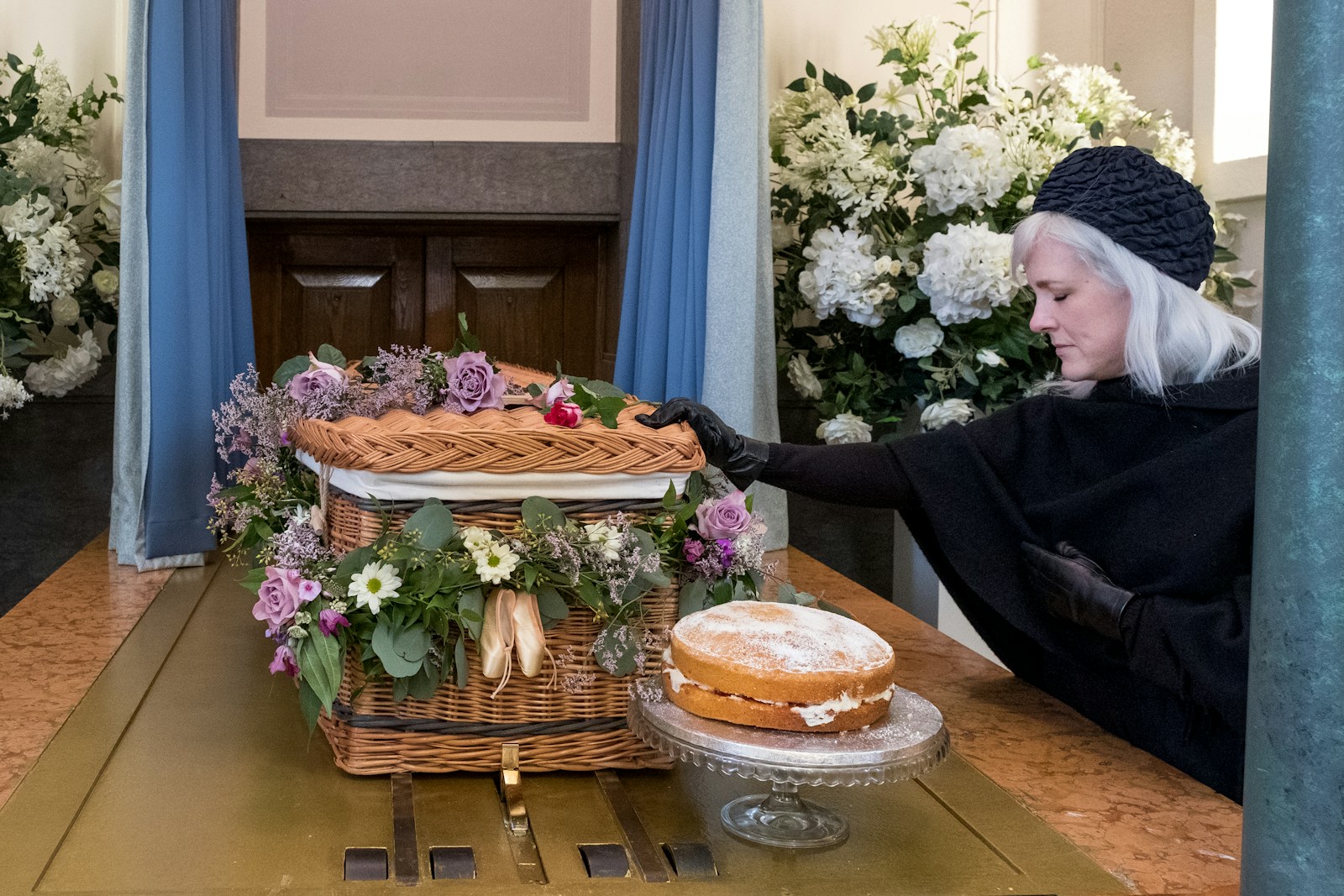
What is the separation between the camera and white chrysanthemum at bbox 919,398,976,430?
280 centimetres

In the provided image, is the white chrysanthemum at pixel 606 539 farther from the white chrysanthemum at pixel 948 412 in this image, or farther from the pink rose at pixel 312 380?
the white chrysanthemum at pixel 948 412

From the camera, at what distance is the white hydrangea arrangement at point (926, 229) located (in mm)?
2731

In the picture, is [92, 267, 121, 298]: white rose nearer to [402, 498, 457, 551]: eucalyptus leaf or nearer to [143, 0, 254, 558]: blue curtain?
[143, 0, 254, 558]: blue curtain

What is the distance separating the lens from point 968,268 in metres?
2.65

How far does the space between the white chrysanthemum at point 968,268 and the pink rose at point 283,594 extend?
5.61 feet

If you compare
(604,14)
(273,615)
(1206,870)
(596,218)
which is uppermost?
(604,14)

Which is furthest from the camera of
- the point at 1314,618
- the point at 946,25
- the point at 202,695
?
the point at 946,25

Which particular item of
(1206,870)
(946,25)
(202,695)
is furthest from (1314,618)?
(946,25)

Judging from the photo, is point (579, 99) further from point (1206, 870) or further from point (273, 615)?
point (1206, 870)

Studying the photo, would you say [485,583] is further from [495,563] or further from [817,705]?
[817,705]

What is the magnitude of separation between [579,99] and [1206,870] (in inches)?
125

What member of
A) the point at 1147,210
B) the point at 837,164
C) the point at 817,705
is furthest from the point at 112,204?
the point at 817,705

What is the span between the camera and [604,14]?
3.92 meters

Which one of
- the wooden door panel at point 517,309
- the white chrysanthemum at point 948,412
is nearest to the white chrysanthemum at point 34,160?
the wooden door panel at point 517,309
